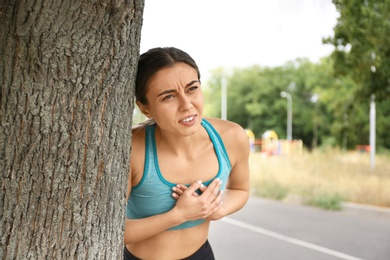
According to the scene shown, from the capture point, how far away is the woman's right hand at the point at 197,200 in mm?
2080

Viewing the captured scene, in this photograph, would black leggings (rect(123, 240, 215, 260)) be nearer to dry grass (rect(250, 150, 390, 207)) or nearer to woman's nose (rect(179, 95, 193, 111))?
woman's nose (rect(179, 95, 193, 111))

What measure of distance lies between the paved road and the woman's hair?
16.5ft

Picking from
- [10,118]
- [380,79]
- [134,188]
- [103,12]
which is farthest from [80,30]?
[380,79]

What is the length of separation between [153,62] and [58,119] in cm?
48

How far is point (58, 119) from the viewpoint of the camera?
1.73 meters

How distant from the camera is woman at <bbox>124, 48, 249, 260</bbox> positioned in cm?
204

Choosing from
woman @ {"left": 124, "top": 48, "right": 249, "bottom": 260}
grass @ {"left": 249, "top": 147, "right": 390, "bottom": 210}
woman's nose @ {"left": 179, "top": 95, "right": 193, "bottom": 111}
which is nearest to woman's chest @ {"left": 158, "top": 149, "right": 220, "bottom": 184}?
woman @ {"left": 124, "top": 48, "right": 249, "bottom": 260}

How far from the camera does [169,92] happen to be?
2.04 metres

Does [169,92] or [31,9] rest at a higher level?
[31,9]

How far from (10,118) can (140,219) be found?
682mm

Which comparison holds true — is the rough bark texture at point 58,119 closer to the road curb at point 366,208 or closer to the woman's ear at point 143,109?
the woman's ear at point 143,109

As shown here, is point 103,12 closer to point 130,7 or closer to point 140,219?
point 130,7

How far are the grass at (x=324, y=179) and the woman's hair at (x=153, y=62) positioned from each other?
342 inches

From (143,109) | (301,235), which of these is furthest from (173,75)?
(301,235)
